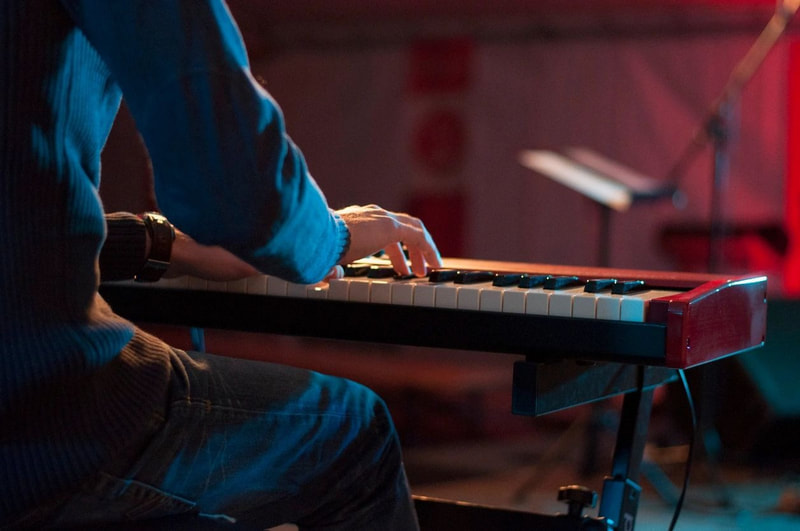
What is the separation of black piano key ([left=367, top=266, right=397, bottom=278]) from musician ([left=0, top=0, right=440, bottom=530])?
0.35 m

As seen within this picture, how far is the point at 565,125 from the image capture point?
5684mm

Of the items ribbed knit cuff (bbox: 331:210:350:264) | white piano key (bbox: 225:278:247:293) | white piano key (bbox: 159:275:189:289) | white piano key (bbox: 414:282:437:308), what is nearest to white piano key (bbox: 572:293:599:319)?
white piano key (bbox: 414:282:437:308)

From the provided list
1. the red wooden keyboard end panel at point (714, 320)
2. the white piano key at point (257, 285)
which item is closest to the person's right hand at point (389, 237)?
the white piano key at point (257, 285)

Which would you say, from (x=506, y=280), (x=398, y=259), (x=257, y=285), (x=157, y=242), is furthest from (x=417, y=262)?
(x=157, y=242)

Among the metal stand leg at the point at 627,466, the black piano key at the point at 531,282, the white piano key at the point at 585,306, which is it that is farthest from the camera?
the metal stand leg at the point at 627,466

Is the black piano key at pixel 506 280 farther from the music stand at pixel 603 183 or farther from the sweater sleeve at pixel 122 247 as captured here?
the music stand at pixel 603 183

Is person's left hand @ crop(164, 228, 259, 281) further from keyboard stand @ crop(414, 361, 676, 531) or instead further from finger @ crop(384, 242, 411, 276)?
keyboard stand @ crop(414, 361, 676, 531)

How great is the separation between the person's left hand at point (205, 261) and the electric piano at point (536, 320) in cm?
4

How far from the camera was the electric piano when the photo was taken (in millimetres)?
1302

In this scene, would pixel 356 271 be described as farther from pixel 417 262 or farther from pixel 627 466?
pixel 627 466

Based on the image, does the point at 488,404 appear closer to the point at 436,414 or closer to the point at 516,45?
the point at 436,414

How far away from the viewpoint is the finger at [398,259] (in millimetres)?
1479

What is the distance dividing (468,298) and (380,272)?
7.7 inches

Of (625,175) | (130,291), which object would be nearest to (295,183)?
(130,291)
